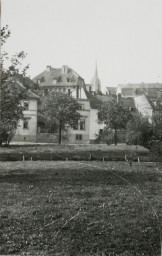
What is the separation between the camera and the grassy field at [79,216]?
22.9 ft

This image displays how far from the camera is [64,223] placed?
856 cm

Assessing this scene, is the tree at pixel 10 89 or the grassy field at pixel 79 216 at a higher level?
the tree at pixel 10 89

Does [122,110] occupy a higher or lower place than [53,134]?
higher

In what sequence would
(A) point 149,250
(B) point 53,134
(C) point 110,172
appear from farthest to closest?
(B) point 53,134 < (C) point 110,172 < (A) point 149,250

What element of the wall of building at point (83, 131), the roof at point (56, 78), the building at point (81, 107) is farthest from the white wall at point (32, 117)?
the wall of building at point (83, 131)

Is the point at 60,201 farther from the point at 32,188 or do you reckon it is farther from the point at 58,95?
the point at 58,95

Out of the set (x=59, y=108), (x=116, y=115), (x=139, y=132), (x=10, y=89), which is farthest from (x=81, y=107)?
(x=10, y=89)

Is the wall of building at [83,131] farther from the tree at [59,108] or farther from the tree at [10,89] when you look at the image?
the tree at [10,89]

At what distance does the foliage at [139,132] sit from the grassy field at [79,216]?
61.7ft

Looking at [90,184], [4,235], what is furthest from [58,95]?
[4,235]

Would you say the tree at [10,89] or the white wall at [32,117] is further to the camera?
the white wall at [32,117]

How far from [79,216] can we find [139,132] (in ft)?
92.3

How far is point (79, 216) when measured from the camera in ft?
30.0

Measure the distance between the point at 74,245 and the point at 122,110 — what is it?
129ft
